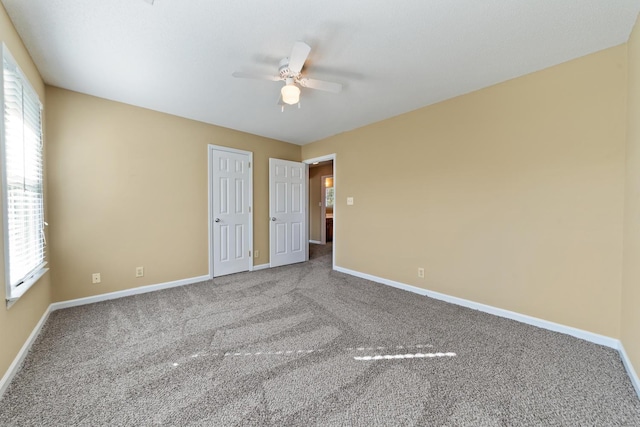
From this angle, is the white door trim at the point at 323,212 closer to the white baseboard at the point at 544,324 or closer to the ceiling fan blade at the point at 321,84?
the white baseboard at the point at 544,324

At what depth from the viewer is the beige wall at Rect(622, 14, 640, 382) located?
1.58 metres

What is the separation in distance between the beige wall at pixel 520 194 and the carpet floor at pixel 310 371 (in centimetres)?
39

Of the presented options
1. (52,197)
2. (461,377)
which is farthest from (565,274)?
(52,197)

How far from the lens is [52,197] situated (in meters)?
2.53

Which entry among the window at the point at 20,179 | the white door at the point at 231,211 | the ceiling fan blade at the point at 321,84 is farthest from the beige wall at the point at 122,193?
the ceiling fan blade at the point at 321,84

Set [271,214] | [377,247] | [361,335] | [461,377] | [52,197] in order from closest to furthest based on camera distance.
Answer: [461,377] → [361,335] → [52,197] → [377,247] → [271,214]

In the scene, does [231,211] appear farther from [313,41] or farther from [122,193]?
[313,41]

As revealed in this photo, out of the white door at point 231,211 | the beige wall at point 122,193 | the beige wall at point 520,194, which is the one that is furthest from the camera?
the white door at point 231,211

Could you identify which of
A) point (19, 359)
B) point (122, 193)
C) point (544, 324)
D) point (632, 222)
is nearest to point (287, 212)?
point (122, 193)

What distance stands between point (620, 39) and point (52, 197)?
206 inches

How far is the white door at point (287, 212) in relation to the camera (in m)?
4.38

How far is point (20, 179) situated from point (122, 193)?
43.9 inches

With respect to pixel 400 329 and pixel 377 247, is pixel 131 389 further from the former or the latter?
pixel 377 247

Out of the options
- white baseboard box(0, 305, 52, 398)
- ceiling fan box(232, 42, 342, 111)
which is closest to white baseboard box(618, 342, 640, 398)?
ceiling fan box(232, 42, 342, 111)
